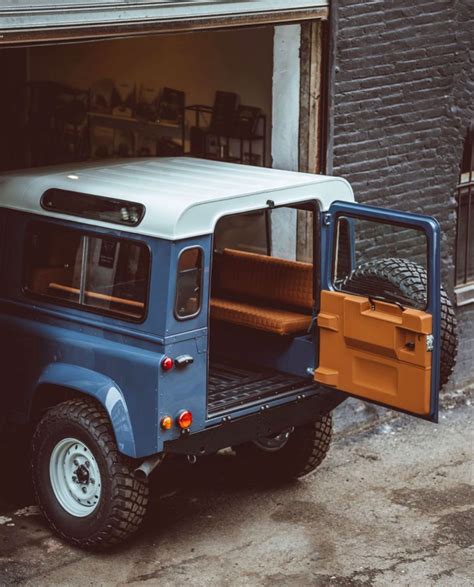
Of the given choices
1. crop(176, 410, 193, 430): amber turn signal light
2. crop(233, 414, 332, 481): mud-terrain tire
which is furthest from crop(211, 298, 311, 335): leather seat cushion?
crop(176, 410, 193, 430): amber turn signal light

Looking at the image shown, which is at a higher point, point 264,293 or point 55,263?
point 55,263

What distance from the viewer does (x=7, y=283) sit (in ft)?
26.8

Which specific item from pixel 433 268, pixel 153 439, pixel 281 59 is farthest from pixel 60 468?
pixel 281 59

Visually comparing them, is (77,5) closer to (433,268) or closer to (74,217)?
(74,217)

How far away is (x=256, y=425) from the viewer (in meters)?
7.98

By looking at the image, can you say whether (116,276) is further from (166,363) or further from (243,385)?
(243,385)

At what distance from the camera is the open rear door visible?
24.6 ft

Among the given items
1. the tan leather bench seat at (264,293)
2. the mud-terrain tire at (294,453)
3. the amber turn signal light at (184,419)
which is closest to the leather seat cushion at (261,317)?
the tan leather bench seat at (264,293)

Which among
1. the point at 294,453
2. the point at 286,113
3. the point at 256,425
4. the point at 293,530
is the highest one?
the point at 286,113

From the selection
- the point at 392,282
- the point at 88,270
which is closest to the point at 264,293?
the point at 392,282

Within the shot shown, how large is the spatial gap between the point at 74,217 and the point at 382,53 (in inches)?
141

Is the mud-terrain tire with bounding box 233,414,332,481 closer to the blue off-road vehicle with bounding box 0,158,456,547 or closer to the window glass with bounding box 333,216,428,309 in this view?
the blue off-road vehicle with bounding box 0,158,456,547

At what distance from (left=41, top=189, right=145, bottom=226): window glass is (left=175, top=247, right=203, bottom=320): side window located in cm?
38

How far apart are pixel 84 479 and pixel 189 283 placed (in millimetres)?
1501
